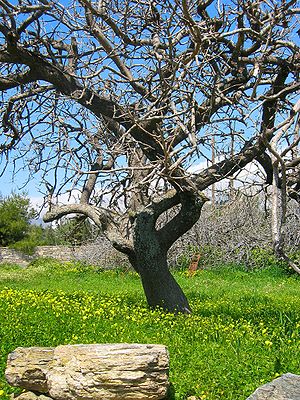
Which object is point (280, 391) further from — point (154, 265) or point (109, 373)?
point (154, 265)

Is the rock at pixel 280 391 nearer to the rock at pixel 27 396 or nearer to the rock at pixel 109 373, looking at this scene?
the rock at pixel 109 373

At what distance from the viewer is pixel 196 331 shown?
7207 mm

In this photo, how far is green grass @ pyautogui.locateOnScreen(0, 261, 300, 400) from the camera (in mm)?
5180

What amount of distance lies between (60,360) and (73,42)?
4753 mm

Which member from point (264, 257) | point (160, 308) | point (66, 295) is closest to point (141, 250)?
point (160, 308)

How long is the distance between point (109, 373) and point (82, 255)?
723 inches

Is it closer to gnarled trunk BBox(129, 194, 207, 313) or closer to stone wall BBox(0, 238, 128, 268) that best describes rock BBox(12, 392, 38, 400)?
gnarled trunk BBox(129, 194, 207, 313)

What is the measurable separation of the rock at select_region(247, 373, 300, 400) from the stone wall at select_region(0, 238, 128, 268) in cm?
1495

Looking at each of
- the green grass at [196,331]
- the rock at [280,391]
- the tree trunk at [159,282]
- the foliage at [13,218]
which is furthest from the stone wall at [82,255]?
the rock at [280,391]

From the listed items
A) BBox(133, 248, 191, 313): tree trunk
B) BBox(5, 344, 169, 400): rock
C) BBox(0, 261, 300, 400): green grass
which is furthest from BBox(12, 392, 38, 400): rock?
BBox(133, 248, 191, 313): tree trunk

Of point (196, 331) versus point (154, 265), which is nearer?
point (196, 331)

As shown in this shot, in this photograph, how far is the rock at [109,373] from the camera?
4695 mm

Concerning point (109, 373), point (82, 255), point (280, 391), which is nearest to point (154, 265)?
point (109, 373)

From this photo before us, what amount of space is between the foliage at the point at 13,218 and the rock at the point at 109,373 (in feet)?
84.7
